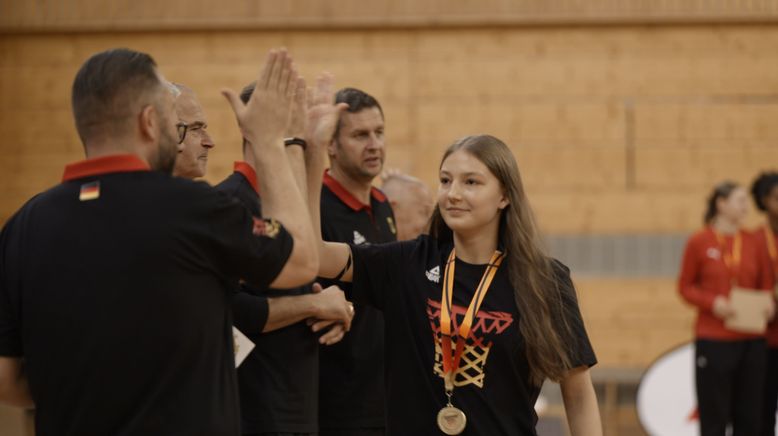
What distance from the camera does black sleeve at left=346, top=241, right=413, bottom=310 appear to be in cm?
323

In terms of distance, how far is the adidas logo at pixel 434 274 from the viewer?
317 centimetres

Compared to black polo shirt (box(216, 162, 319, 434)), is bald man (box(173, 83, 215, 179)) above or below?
above

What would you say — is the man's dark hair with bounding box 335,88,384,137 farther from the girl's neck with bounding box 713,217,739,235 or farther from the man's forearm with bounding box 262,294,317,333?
the girl's neck with bounding box 713,217,739,235

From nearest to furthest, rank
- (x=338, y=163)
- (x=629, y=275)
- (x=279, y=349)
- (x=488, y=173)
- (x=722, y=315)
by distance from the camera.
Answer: (x=488, y=173), (x=279, y=349), (x=338, y=163), (x=722, y=315), (x=629, y=275)

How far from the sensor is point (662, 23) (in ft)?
33.2

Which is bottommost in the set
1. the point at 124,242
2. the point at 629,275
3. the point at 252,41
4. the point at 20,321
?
the point at 629,275

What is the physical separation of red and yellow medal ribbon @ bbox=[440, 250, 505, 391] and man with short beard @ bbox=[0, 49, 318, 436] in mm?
787

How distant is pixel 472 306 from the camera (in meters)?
3.05

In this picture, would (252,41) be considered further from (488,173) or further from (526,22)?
(488,173)

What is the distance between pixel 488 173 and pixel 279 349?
93cm

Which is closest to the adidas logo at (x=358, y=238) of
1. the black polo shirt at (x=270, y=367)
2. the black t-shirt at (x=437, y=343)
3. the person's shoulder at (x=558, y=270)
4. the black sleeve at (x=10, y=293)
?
the black polo shirt at (x=270, y=367)

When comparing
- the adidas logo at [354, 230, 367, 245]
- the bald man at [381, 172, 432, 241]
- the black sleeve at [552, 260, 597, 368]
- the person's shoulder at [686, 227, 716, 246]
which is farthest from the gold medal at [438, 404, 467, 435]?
the person's shoulder at [686, 227, 716, 246]

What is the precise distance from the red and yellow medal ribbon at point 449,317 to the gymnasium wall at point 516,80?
6924mm

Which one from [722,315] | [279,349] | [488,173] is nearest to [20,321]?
[279,349]
